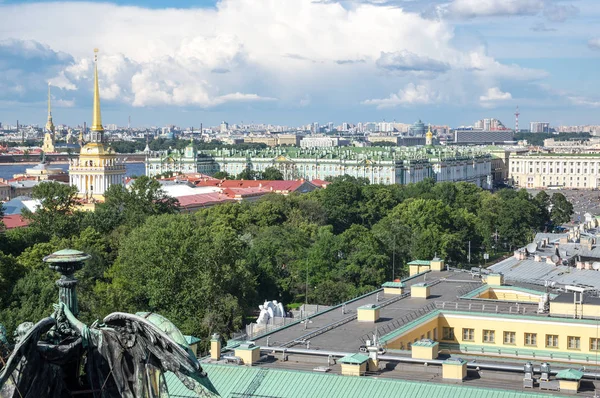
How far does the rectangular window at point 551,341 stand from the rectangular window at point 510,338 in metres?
1.02

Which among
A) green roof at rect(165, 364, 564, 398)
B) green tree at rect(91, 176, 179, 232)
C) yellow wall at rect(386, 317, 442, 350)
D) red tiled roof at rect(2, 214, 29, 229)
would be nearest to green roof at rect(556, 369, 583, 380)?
green roof at rect(165, 364, 564, 398)

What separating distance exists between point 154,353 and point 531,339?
21404 millimetres

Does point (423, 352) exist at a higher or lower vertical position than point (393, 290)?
higher

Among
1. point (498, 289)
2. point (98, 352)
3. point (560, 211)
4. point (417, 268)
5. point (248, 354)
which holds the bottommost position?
point (560, 211)

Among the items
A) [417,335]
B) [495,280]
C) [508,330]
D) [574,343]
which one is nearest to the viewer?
[574,343]

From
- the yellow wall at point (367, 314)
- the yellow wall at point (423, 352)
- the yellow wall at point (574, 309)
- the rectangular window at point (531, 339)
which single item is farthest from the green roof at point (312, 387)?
the yellow wall at point (574, 309)

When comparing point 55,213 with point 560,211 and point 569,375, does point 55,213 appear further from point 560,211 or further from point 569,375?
point 560,211

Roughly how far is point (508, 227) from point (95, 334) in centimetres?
8011

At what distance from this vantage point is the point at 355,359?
22.6m

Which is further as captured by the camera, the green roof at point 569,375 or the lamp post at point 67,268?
the green roof at point 569,375

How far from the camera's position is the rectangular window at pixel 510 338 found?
30.0 meters

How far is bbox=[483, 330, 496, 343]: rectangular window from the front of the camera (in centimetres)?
3027

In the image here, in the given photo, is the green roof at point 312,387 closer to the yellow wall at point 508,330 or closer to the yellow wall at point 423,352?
the yellow wall at point 423,352

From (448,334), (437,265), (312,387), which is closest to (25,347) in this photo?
(312,387)
